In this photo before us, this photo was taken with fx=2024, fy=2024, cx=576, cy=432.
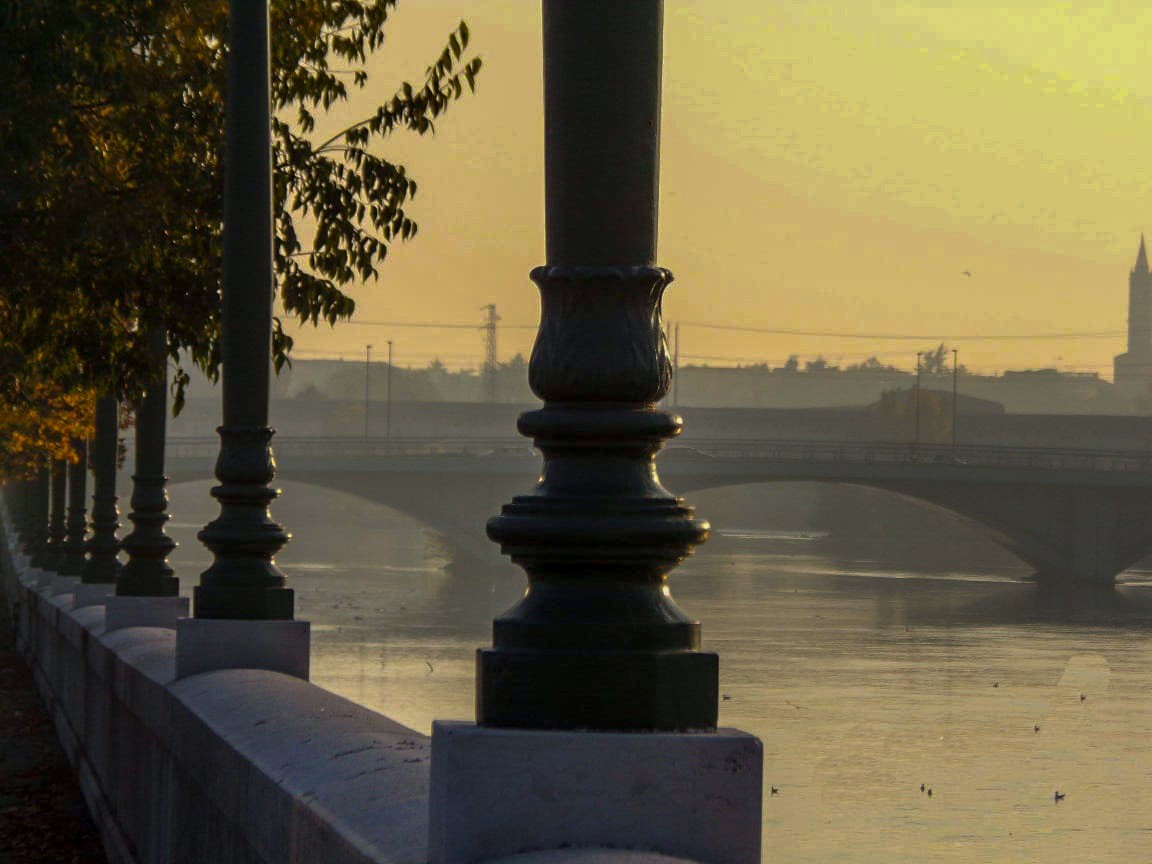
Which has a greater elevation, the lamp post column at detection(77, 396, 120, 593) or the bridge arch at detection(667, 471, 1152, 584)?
the lamp post column at detection(77, 396, 120, 593)

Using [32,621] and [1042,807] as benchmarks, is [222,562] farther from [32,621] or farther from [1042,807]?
[1042,807]

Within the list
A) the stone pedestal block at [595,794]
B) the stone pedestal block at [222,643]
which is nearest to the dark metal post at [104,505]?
the stone pedestal block at [222,643]

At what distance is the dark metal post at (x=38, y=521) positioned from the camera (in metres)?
39.6

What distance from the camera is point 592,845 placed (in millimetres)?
4129

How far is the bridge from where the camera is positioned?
94.7 meters

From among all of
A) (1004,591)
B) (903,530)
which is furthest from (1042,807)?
(903,530)

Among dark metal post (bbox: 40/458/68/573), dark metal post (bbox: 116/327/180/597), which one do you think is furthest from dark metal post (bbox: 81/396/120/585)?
dark metal post (bbox: 40/458/68/573)

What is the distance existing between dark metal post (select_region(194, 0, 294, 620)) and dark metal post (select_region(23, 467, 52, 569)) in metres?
28.1

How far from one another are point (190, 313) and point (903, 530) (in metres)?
137

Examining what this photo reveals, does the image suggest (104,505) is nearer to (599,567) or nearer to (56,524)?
(56,524)

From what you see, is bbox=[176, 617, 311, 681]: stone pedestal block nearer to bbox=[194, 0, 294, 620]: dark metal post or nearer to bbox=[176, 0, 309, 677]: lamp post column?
bbox=[176, 0, 309, 677]: lamp post column

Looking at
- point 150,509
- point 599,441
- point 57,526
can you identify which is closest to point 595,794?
point 599,441

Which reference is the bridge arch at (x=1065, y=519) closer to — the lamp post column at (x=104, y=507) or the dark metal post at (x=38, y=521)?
the dark metal post at (x=38, y=521)

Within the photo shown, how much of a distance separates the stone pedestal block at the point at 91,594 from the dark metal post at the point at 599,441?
598 inches
